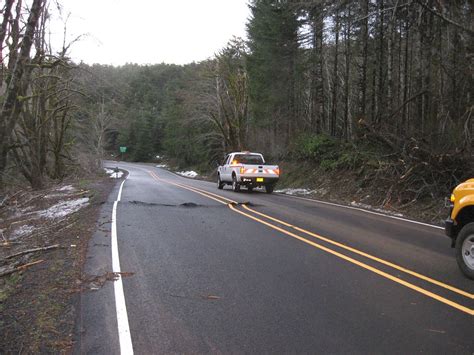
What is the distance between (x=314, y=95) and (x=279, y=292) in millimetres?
32364

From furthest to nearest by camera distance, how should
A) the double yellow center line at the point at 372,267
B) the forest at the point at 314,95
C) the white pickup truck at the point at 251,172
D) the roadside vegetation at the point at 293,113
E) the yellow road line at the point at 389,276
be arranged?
the white pickup truck at the point at 251,172 → the forest at the point at 314,95 → the roadside vegetation at the point at 293,113 → the double yellow center line at the point at 372,267 → the yellow road line at the point at 389,276

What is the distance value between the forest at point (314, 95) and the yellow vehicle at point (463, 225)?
336 inches

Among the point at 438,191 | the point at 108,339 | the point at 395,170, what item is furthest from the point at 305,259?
the point at 395,170

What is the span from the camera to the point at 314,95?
36.9 meters

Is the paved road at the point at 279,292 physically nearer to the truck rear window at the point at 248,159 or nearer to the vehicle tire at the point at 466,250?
the vehicle tire at the point at 466,250

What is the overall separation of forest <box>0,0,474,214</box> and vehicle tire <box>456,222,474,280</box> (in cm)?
888

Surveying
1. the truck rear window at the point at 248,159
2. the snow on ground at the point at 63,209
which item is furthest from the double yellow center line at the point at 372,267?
the truck rear window at the point at 248,159

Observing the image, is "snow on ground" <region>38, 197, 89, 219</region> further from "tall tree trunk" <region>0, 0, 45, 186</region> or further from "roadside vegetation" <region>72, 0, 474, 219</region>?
"roadside vegetation" <region>72, 0, 474, 219</region>

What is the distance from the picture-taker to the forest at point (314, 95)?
15.9 metres

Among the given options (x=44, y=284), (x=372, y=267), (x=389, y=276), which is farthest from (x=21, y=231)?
(x=389, y=276)

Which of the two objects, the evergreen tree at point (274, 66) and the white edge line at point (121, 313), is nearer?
the white edge line at point (121, 313)

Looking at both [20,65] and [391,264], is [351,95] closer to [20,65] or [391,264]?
[20,65]

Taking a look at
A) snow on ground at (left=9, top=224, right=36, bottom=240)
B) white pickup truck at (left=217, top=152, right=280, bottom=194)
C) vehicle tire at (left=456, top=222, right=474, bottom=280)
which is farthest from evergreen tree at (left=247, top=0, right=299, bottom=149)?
vehicle tire at (left=456, top=222, right=474, bottom=280)

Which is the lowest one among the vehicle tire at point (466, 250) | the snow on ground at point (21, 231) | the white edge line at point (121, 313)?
the snow on ground at point (21, 231)
